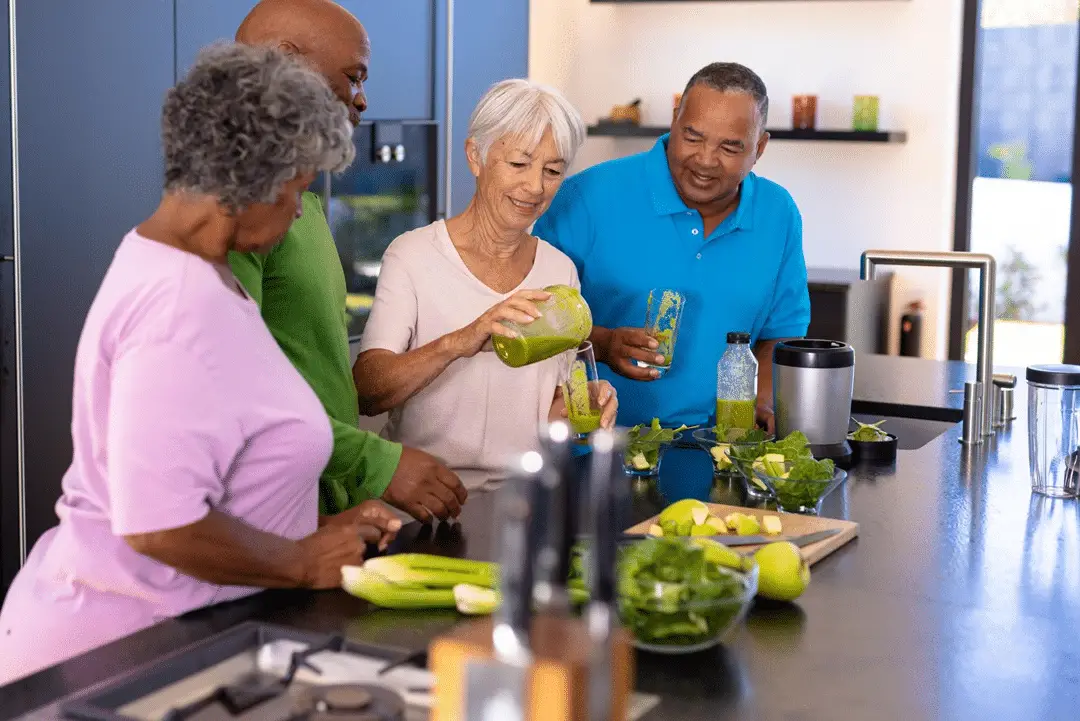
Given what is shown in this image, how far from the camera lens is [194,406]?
1.40 metres

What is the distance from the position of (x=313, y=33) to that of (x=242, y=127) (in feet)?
1.99

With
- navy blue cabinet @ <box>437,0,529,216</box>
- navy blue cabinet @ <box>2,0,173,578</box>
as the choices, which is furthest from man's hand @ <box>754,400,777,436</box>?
navy blue cabinet @ <box>437,0,529,216</box>

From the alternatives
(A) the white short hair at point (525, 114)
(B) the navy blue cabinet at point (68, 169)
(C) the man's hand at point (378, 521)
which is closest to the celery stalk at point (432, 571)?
(C) the man's hand at point (378, 521)

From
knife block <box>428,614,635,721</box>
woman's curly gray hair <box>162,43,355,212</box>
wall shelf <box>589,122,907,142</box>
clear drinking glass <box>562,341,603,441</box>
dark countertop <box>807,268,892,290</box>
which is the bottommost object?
knife block <box>428,614,635,721</box>

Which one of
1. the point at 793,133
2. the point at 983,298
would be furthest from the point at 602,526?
the point at 793,133

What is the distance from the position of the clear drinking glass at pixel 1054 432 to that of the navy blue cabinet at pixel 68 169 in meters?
2.28

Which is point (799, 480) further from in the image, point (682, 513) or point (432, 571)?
point (432, 571)

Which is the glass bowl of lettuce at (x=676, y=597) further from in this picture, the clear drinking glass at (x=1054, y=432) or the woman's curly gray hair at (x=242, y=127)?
the clear drinking glass at (x=1054, y=432)

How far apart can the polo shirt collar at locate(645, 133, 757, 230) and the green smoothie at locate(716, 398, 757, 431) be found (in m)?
0.49

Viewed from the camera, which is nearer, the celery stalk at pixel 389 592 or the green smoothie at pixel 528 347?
the celery stalk at pixel 389 592

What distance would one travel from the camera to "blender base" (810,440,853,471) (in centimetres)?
245

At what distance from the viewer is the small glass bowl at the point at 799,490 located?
2.05m

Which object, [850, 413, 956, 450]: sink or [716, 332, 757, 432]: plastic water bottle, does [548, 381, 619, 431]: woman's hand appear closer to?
[716, 332, 757, 432]: plastic water bottle

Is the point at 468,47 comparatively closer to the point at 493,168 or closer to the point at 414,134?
the point at 414,134
